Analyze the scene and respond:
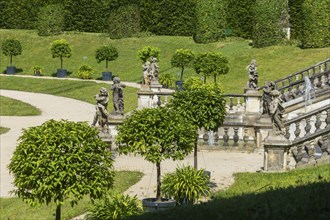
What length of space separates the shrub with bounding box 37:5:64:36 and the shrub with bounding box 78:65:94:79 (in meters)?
11.6

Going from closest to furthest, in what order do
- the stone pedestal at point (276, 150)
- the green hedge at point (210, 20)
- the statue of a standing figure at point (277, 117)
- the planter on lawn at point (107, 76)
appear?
the stone pedestal at point (276, 150) < the statue of a standing figure at point (277, 117) < the planter on lawn at point (107, 76) < the green hedge at point (210, 20)

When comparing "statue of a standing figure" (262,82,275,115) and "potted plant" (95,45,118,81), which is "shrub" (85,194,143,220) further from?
"potted plant" (95,45,118,81)

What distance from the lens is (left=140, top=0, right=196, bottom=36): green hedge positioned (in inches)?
2304

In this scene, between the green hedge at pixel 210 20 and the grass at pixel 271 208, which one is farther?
the green hedge at pixel 210 20

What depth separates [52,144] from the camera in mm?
14141

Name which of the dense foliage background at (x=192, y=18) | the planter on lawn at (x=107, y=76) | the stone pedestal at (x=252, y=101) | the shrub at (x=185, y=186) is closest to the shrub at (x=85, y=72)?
the planter on lawn at (x=107, y=76)

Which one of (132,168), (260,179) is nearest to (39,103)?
(132,168)

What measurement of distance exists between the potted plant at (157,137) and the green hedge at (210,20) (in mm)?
36977

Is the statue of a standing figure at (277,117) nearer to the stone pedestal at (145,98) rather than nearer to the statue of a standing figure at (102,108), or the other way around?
the statue of a standing figure at (102,108)

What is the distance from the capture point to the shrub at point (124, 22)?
5838 centimetres

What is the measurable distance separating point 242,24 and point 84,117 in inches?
958

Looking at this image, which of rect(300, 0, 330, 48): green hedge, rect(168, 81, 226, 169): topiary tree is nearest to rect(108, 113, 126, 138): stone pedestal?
rect(168, 81, 226, 169): topiary tree

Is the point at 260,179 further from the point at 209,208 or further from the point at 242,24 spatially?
the point at 242,24

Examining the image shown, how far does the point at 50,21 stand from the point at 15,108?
24.0 metres
